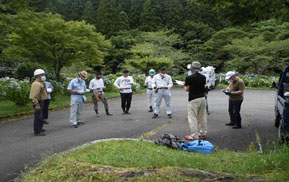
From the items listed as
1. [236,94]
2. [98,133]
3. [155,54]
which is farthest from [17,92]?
[155,54]

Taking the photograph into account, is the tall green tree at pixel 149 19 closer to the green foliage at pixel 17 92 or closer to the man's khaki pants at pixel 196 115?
the green foliage at pixel 17 92

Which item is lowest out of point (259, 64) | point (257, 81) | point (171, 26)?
point (257, 81)

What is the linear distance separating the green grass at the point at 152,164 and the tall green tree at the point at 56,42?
10.4m

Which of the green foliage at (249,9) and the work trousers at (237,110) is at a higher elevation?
the green foliage at (249,9)

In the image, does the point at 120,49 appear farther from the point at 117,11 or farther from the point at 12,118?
the point at 12,118

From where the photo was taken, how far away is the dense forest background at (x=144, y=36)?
31.2 feet

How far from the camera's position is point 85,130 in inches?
308

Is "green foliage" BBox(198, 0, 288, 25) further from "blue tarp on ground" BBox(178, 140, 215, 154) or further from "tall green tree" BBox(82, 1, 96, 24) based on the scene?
"tall green tree" BBox(82, 1, 96, 24)

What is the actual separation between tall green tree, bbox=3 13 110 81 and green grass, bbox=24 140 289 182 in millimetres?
10350

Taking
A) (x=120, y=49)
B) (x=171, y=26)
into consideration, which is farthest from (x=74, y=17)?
(x=171, y=26)

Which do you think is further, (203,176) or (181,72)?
(181,72)

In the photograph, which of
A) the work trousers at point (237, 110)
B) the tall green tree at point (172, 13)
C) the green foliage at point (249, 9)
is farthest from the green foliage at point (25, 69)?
the tall green tree at point (172, 13)

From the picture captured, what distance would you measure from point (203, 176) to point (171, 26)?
41559mm

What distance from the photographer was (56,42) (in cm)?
1562
